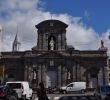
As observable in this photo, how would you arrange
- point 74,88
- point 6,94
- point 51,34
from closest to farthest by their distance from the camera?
point 6,94 → point 74,88 → point 51,34

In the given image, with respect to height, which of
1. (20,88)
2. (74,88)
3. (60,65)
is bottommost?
(74,88)

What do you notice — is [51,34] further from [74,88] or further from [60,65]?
[74,88]

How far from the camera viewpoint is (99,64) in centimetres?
6125

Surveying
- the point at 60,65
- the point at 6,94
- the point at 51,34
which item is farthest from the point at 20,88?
the point at 51,34

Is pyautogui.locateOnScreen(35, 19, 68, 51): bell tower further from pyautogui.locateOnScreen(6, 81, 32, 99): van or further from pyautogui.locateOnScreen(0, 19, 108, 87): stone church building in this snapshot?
pyautogui.locateOnScreen(6, 81, 32, 99): van

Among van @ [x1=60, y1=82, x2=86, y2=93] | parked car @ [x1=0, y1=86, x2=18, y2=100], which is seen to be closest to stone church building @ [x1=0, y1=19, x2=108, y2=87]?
van @ [x1=60, y1=82, x2=86, y2=93]

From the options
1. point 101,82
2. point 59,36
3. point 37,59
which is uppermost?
point 59,36

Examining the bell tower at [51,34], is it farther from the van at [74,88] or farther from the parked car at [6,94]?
the parked car at [6,94]

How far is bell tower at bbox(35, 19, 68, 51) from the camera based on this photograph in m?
62.2

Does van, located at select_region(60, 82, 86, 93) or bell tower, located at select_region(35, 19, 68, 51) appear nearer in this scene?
van, located at select_region(60, 82, 86, 93)

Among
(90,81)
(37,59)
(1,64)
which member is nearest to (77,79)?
(90,81)

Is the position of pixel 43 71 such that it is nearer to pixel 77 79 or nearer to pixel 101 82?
pixel 77 79

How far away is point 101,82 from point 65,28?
34.1ft

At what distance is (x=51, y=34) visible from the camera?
6262cm
